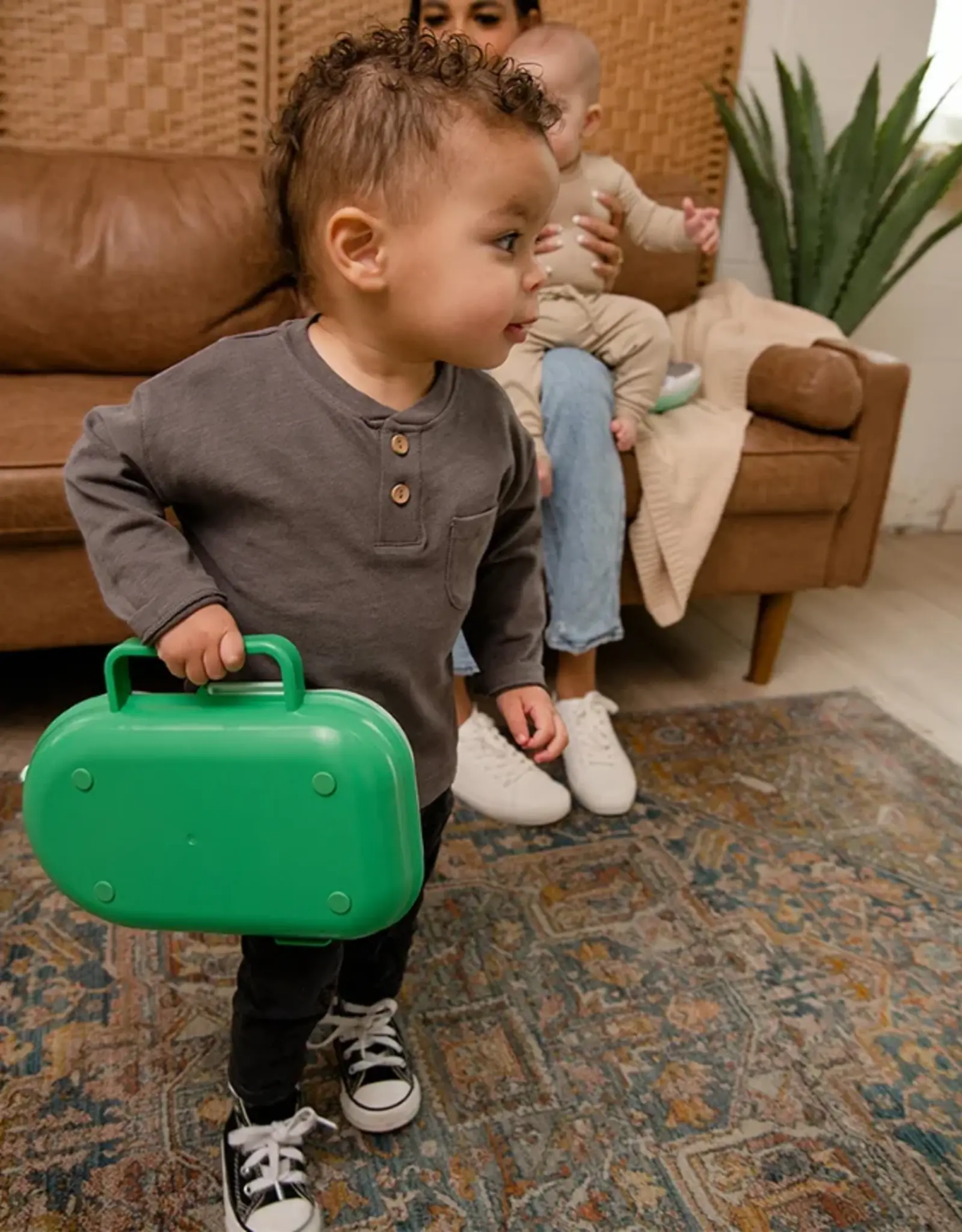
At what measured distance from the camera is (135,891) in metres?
0.69

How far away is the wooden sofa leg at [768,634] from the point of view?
5.92 ft

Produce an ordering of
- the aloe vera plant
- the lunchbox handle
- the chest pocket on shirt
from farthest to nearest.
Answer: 1. the aloe vera plant
2. the chest pocket on shirt
3. the lunchbox handle

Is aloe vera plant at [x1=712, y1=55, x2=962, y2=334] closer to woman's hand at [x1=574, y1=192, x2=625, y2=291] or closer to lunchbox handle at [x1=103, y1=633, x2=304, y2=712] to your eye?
woman's hand at [x1=574, y1=192, x2=625, y2=291]

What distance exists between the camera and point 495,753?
147 centimetres

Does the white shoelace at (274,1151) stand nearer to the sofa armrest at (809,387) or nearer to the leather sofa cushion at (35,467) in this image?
the leather sofa cushion at (35,467)

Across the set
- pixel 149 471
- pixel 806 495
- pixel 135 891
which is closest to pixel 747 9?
pixel 806 495

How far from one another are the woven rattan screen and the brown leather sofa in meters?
0.15

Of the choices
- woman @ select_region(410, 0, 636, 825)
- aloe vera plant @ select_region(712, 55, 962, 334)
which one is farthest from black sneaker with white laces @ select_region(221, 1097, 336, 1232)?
aloe vera plant @ select_region(712, 55, 962, 334)

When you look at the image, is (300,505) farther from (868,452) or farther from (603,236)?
(868,452)

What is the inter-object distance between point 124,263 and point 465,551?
50.8 inches

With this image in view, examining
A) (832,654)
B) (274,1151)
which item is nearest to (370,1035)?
(274,1151)

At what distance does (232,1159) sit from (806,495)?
128cm

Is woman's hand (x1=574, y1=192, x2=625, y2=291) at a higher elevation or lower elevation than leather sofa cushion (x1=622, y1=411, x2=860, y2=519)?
higher

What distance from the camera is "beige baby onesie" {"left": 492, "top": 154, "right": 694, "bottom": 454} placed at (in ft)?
4.99
